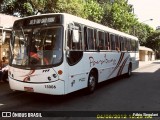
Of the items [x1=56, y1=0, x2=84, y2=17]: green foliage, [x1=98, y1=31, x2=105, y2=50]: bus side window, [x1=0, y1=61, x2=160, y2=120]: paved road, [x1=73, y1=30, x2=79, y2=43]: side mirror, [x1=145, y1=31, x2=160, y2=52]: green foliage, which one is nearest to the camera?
[x1=0, y1=61, x2=160, y2=120]: paved road

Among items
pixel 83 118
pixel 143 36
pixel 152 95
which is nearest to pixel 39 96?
pixel 83 118

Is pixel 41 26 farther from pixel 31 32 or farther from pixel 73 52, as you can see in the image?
pixel 73 52

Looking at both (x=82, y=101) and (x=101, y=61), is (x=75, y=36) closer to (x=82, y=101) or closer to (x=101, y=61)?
(x=82, y=101)

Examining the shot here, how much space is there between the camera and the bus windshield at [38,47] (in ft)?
26.2

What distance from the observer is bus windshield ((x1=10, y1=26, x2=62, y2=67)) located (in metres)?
8.00

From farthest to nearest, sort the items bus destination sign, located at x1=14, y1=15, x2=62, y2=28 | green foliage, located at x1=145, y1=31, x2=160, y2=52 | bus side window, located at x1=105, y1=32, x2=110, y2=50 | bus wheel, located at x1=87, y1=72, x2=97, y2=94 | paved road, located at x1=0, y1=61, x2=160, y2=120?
green foliage, located at x1=145, y1=31, x2=160, y2=52, bus side window, located at x1=105, y1=32, x2=110, y2=50, bus wheel, located at x1=87, y1=72, x2=97, y2=94, bus destination sign, located at x1=14, y1=15, x2=62, y2=28, paved road, located at x1=0, y1=61, x2=160, y2=120

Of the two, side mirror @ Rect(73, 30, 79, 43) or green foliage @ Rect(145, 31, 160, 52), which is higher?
green foliage @ Rect(145, 31, 160, 52)

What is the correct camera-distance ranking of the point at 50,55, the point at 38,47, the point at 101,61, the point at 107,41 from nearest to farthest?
the point at 50,55, the point at 38,47, the point at 101,61, the point at 107,41

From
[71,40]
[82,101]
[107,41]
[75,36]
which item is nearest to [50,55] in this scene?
[71,40]

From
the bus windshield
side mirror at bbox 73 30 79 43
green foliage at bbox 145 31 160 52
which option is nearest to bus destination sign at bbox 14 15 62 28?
the bus windshield

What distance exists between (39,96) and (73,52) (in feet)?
7.99

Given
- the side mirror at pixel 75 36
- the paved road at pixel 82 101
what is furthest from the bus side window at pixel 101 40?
the side mirror at pixel 75 36

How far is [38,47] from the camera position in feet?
27.1

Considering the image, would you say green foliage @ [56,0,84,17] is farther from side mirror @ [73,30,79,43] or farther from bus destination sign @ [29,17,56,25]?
side mirror @ [73,30,79,43]
